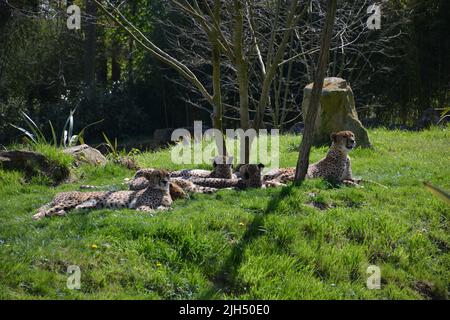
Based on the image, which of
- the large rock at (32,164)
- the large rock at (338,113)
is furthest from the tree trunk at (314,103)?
the large rock at (32,164)

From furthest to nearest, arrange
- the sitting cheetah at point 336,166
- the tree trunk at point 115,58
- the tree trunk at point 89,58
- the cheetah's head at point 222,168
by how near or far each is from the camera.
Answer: the tree trunk at point 115,58, the tree trunk at point 89,58, the cheetah's head at point 222,168, the sitting cheetah at point 336,166

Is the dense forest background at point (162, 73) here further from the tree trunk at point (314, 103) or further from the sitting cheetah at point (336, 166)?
the tree trunk at point (314, 103)

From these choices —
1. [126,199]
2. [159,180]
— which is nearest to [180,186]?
[159,180]

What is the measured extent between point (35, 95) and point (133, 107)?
4152 millimetres

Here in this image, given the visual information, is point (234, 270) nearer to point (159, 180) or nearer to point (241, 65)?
point (159, 180)

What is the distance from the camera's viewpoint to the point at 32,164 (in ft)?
33.0

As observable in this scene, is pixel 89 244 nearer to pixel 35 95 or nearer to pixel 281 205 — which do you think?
pixel 281 205

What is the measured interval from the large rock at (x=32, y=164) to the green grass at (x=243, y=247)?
1.25 meters

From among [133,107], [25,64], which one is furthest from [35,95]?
[133,107]

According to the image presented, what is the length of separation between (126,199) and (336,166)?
3.09m

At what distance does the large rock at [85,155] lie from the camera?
1095cm

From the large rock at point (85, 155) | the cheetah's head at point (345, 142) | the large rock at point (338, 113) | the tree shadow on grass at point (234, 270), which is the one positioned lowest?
the tree shadow on grass at point (234, 270)

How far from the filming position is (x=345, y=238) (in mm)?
7176

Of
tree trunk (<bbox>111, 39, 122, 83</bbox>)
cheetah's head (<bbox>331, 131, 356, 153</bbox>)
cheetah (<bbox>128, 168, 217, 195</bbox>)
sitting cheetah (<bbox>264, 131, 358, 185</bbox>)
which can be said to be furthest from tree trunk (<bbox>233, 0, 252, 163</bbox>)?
tree trunk (<bbox>111, 39, 122, 83</bbox>)
